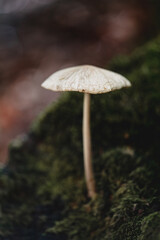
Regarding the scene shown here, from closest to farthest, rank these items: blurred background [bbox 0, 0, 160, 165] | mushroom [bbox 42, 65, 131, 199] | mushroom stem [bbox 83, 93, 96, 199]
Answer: mushroom [bbox 42, 65, 131, 199]
mushroom stem [bbox 83, 93, 96, 199]
blurred background [bbox 0, 0, 160, 165]

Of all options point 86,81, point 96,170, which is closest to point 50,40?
point 96,170

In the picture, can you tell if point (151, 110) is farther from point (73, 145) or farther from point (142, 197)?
point (142, 197)

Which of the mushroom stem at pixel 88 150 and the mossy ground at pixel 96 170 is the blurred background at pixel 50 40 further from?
the mushroom stem at pixel 88 150

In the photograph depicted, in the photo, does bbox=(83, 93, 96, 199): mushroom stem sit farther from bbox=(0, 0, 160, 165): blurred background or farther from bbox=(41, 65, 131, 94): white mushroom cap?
bbox=(0, 0, 160, 165): blurred background

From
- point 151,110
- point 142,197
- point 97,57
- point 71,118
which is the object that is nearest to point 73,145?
point 71,118

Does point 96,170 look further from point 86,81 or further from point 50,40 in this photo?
point 50,40

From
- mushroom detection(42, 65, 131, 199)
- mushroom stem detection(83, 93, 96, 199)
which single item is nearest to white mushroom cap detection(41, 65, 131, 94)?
mushroom detection(42, 65, 131, 199)
